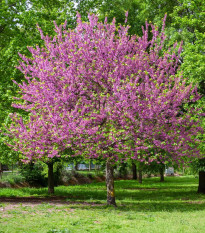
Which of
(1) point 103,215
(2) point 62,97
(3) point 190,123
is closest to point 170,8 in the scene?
(3) point 190,123

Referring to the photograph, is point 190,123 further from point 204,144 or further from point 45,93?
point 45,93

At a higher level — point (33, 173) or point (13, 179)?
point (33, 173)

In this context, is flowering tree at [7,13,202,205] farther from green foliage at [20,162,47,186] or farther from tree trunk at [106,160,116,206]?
green foliage at [20,162,47,186]

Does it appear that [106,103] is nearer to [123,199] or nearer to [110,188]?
[110,188]

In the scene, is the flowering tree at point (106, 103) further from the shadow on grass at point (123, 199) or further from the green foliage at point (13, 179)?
the green foliage at point (13, 179)

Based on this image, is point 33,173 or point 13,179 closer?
point 13,179

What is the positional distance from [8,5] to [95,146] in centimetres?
1354

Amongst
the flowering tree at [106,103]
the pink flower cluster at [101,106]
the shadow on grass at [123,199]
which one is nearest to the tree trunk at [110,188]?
the flowering tree at [106,103]

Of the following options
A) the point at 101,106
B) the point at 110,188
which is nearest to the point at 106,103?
the point at 101,106

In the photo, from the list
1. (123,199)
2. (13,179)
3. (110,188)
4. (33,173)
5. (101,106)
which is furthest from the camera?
(33,173)

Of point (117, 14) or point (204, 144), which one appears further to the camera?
point (117, 14)

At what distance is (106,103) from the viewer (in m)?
15.3

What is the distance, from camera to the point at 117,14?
26.6 meters

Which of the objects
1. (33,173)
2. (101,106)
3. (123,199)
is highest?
(101,106)
